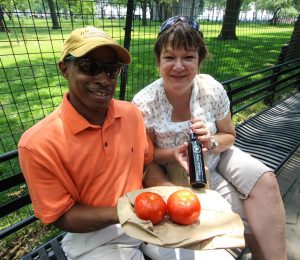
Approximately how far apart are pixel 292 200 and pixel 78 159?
2.90 metres

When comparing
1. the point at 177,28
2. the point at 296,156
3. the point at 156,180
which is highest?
the point at 177,28

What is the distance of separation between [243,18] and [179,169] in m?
4.45

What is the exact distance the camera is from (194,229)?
169cm

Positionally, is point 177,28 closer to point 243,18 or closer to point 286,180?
point 286,180

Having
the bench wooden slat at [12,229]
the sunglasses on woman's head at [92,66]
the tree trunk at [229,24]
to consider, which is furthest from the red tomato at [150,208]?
the tree trunk at [229,24]

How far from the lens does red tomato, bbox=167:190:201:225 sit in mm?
1658

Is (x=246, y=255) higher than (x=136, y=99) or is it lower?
lower

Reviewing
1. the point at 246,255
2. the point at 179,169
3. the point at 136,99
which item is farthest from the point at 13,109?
the point at 246,255

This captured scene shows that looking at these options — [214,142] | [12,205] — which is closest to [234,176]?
[214,142]

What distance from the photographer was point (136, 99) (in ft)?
8.09

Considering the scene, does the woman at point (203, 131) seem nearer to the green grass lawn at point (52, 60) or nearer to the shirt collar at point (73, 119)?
the green grass lawn at point (52, 60)

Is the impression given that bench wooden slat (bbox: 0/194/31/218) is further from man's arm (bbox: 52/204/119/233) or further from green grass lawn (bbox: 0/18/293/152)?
green grass lawn (bbox: 0/18/293/152)

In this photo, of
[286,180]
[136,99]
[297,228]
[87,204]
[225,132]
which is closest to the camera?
[87,204]

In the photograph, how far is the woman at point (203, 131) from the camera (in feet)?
7.32
